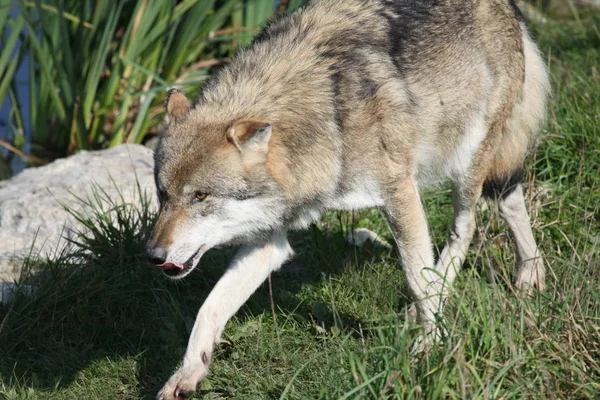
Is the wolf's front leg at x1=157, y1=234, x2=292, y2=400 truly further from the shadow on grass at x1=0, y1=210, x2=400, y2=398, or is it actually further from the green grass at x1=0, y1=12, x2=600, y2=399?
the shadow on grass at x1=0, y1=210, x2=400, y2=398

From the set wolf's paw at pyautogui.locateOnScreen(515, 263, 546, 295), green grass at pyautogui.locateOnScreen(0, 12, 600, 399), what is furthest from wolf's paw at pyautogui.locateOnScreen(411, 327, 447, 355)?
wolf's paw at pyautogui.locateOnScreen(515, 263, 546, 295)

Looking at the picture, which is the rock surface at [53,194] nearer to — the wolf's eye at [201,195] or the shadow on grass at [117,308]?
the shadow on grass at [117,308]

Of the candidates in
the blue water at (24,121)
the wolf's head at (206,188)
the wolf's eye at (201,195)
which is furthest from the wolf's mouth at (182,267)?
the blue water at (24,121)

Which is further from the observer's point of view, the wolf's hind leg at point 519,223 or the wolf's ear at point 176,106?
the wolf's hind leg at point 519,223

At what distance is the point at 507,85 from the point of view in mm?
4867

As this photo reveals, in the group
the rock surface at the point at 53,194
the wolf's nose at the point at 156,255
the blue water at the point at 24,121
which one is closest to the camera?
the wolf's nose at the point at 156,255

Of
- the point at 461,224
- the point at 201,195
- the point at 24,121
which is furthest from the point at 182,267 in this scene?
the point at 24,121

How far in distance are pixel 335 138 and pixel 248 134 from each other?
17.5 inches

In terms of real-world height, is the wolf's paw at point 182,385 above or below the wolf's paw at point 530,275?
above

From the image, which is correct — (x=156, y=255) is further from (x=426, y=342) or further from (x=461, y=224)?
(x=461, y=224)

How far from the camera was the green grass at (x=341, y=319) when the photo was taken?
332 cm

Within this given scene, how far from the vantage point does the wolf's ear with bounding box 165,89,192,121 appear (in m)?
4.21

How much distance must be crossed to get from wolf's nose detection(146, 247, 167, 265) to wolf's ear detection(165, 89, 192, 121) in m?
0.67

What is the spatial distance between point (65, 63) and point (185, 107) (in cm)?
292
